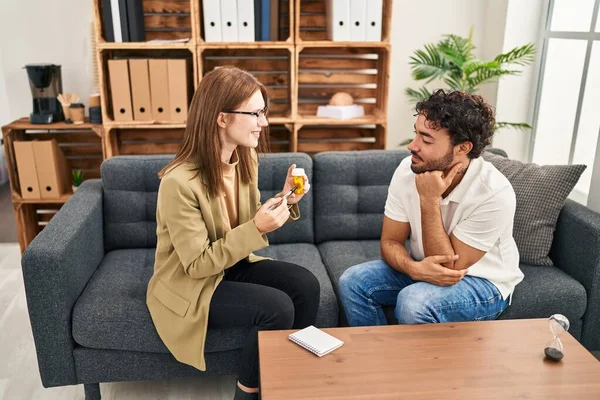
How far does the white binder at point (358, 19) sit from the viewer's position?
296 centimetres

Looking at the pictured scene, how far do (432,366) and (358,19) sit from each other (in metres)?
2.00

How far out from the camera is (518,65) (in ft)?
10.5

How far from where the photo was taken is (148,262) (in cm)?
235

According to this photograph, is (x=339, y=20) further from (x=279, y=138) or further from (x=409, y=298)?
(x=409, y=298)

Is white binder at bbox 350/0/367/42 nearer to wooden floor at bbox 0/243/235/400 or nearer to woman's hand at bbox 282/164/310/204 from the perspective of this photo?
woman's hand at bbox 282/164/310/204

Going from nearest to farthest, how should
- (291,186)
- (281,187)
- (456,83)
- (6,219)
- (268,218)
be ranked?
(268,218), (291,186), (281,187), (456,83), (6,219)

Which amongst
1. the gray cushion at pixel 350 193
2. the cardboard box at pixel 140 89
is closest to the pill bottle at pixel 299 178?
the gray cushion at pixel 350 193

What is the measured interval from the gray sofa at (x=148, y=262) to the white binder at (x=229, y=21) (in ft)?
2.55

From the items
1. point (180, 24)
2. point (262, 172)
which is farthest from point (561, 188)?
point (180, 24)

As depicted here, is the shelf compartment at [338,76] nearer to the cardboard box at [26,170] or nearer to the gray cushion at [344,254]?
the gray cushion at [344,254]

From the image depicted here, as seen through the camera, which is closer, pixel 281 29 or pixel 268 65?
pixel 281 29

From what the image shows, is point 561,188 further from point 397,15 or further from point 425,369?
point 397,15

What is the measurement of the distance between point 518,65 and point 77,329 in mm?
2580

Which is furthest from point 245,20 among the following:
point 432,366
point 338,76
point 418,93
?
point 432,366
